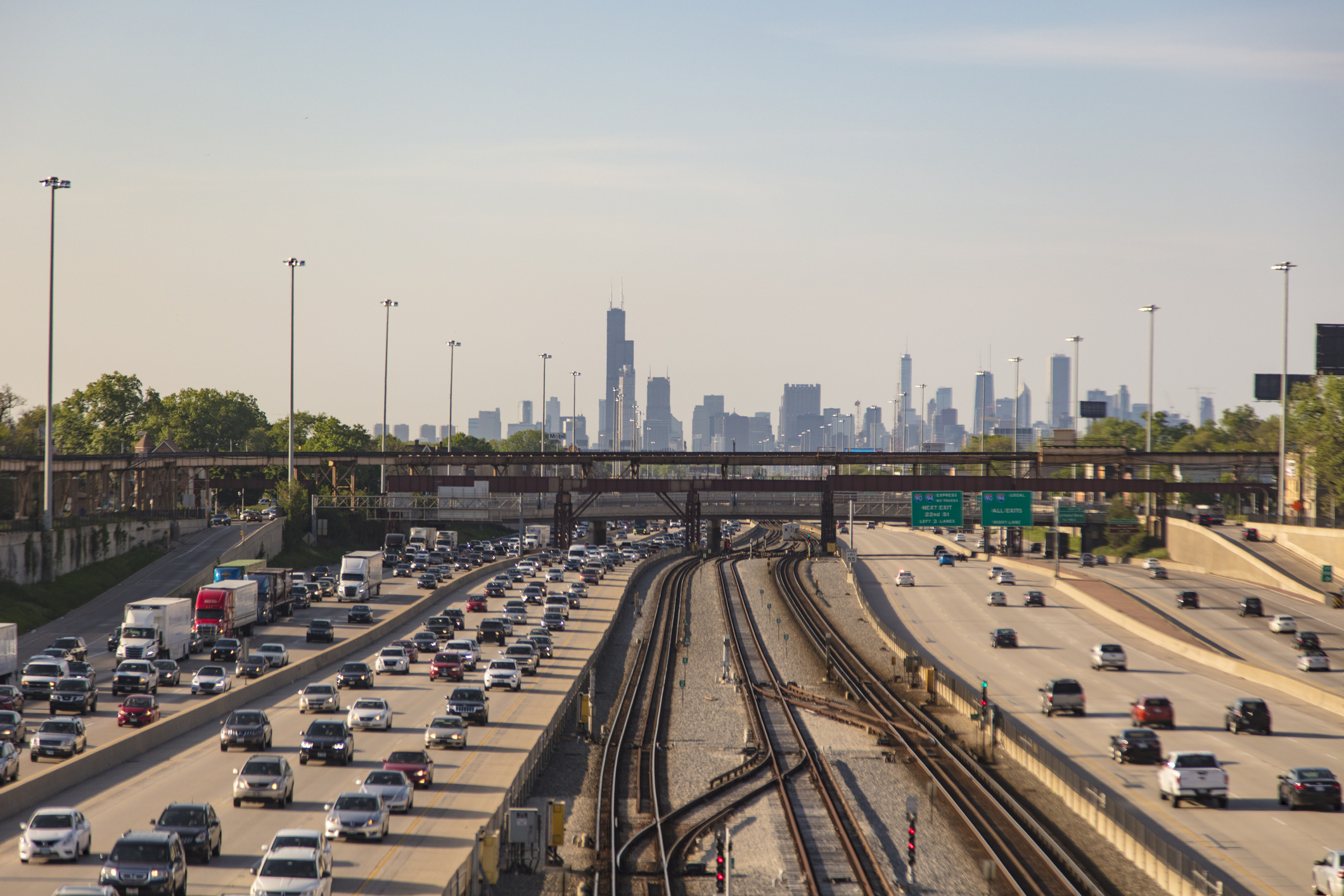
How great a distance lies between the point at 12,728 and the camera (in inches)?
1612

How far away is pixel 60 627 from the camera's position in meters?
75.2

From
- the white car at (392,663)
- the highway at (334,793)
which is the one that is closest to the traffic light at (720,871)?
the highway at (334,793)

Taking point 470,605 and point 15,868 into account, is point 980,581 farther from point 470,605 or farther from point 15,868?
point 15,868

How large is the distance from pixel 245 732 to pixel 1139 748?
3124 centimetres

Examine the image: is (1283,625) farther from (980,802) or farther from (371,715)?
(371,715)

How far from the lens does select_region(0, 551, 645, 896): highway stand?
1107 inches

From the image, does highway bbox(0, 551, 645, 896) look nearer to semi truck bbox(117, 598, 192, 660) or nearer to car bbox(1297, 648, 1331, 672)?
semi truck bbox(117, 598, 192, 660)

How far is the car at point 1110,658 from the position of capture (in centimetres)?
7062

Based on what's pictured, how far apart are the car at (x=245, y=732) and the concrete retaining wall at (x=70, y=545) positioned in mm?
41614

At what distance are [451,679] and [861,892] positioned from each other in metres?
34.3

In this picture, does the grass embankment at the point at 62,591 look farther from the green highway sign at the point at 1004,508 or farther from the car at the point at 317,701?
the green highway sign at the point at 1004,508

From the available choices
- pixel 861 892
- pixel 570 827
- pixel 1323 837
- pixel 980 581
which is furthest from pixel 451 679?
pixel 980 581

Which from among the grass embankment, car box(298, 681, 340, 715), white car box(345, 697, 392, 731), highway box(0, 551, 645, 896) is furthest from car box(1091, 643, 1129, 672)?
the grass embankment

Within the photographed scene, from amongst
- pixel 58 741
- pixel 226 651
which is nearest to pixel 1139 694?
pixel 226 651
